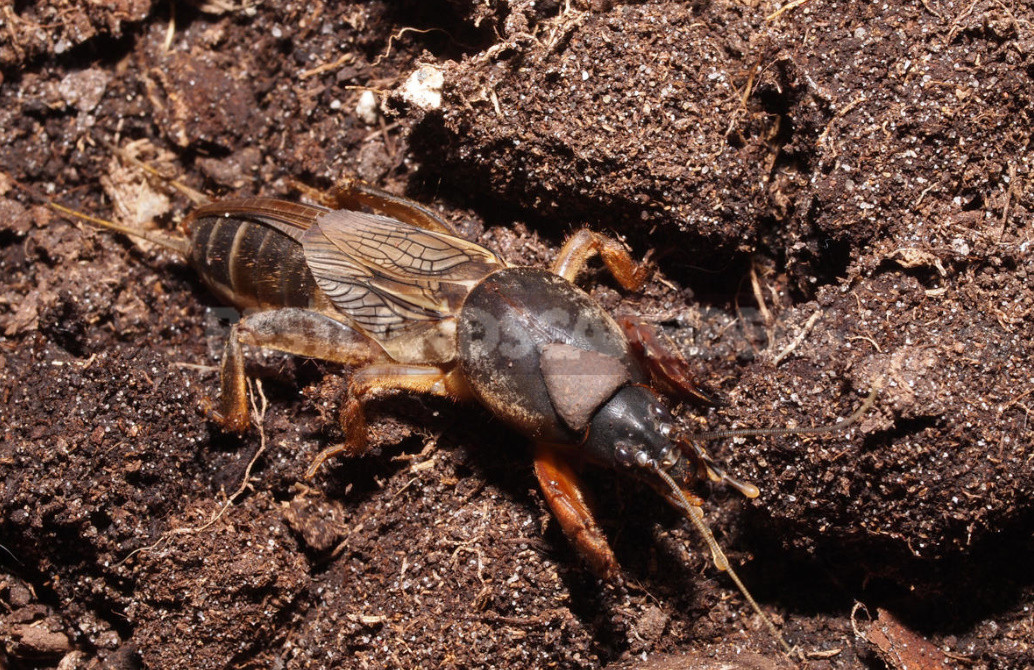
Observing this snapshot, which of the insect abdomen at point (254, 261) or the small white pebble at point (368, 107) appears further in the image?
the small white pebble at point (368, 107)

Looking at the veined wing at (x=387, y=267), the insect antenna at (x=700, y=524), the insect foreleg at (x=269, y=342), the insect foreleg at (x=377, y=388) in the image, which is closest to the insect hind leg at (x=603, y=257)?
the veined wing at (x=387, y=267)

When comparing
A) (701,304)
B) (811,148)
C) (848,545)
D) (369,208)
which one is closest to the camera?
(848,545)

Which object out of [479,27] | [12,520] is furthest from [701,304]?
[12,520]

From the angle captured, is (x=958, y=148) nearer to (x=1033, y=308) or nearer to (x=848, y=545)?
(x=1033, y=308)

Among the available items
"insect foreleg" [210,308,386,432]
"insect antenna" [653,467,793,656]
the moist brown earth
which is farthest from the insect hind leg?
"insect foreleg" [210,308,386,432]

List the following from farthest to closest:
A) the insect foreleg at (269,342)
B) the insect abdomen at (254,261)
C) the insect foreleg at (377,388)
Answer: the insect abdomen at (254,261) < the insect foreleg at (269,342) < the insect foreleg at (377,388)

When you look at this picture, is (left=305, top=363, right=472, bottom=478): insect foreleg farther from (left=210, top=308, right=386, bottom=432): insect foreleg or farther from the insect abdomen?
the insect abdomen

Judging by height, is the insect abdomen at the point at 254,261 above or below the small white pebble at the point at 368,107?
below

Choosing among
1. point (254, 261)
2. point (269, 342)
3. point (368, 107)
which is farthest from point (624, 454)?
point (368, 107)

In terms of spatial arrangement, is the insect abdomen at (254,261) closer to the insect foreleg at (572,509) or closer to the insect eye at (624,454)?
the insect foreleg at (572,509)
